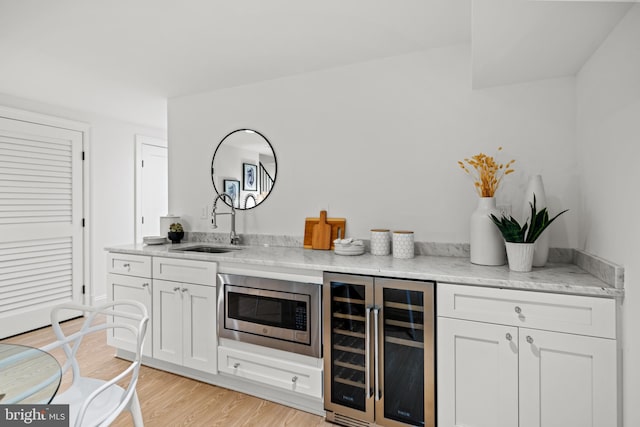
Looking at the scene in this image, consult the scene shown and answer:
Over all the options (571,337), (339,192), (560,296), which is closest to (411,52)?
(339,192)

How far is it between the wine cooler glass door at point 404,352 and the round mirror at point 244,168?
1.56 metres

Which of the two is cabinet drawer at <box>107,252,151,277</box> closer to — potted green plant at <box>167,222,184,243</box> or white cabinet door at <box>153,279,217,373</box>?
white cabinet door at <box>153,279,217,373</box>

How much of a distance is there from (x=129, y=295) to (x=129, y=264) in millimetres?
249

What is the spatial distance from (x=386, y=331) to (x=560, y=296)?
0.83 metres

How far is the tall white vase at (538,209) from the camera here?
1.89 metres

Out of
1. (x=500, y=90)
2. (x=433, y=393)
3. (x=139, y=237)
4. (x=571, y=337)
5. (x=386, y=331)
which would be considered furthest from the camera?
(x=139, y=237)

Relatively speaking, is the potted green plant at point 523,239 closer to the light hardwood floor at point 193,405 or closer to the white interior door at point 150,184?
the light hardwood floor at point 193,405

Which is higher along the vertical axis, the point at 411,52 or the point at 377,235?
the point at 411,52

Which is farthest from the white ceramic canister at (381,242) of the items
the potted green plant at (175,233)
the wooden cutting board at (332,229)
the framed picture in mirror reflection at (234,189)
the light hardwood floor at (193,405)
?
the potted green plant at (175,233)

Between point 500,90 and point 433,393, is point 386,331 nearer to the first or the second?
point 433,393

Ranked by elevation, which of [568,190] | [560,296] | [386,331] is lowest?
[386,331]

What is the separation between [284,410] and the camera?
2.16 metres

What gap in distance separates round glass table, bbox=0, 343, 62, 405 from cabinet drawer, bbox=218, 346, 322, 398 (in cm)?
117

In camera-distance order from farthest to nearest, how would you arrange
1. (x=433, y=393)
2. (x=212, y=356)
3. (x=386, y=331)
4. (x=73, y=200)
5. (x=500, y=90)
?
(x=73, y=200) < (x=212, y=356) < (x=500, y=90) < (x=386, y=331) < (x=433, y=393)
